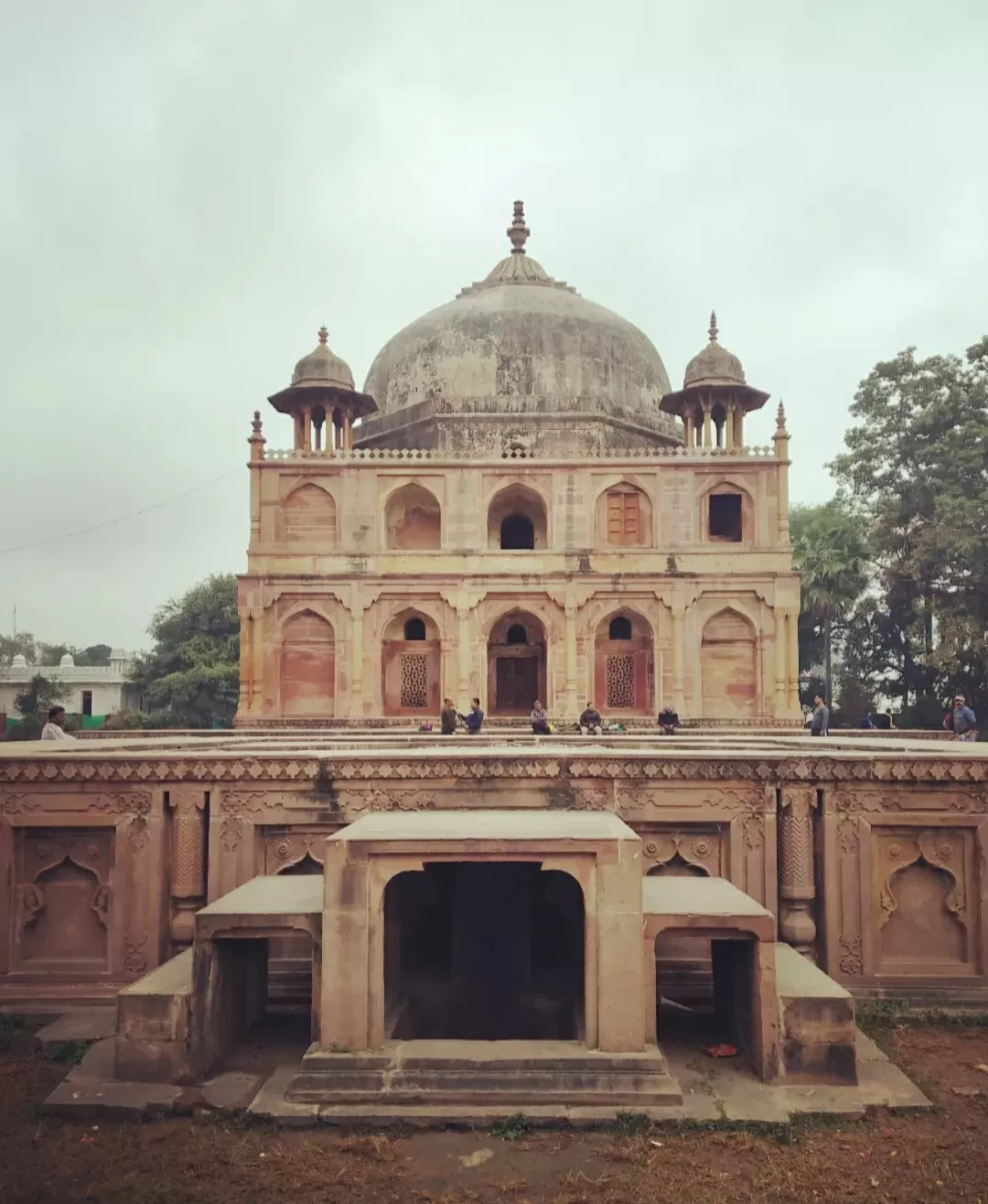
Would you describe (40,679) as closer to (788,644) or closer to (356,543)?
(356,543)

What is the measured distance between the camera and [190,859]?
8.97 m

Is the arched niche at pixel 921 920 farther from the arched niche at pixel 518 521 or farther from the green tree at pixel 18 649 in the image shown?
the green tree at pixel 18 649

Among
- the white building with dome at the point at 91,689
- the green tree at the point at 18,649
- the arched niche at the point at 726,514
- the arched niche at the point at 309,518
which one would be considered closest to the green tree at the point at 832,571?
the arched niche at the point at 726,514

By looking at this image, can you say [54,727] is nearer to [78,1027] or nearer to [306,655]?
[78,1027]

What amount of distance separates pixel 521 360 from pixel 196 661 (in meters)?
21.0

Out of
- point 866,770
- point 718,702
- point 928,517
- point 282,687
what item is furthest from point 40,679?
point 866,770

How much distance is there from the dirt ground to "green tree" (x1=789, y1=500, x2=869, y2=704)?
101ft

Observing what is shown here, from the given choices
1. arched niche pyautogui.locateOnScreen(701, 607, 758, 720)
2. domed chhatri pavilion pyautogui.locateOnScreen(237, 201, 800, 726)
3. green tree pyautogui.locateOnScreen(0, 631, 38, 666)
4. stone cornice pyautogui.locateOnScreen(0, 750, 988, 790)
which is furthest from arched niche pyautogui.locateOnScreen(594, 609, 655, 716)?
green tree pyautogui.locateOnScreen(0, 631, 38, 666)

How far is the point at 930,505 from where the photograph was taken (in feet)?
108

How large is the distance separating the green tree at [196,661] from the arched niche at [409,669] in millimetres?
15237

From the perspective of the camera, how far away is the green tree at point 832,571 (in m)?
35.9

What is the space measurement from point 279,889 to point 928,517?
3060cm

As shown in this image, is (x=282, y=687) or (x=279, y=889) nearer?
(x=279, y=889)

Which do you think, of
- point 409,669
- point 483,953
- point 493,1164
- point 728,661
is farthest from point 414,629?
point 493,1164
